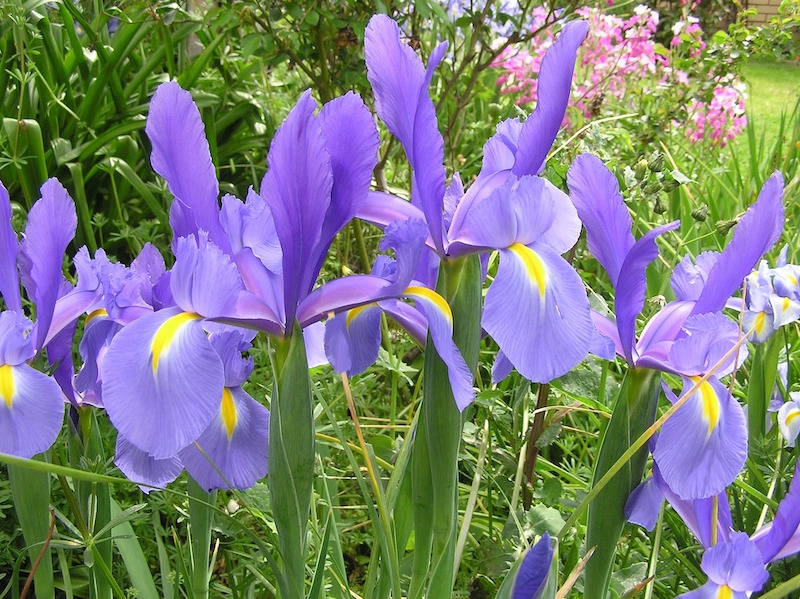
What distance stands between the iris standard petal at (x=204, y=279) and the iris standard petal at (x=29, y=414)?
200 millimetres

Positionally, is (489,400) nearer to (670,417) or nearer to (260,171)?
(670,417)

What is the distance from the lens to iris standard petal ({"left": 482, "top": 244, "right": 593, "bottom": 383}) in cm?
70

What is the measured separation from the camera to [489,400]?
1448 millimetres

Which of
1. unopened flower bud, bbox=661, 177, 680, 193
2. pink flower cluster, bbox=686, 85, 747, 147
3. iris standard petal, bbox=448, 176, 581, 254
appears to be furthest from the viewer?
pink flower cluster, bbox=686, 85, 747, 147

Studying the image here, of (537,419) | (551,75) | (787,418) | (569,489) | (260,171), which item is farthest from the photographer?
(260,171)

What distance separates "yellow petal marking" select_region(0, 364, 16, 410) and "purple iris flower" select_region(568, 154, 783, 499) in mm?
583

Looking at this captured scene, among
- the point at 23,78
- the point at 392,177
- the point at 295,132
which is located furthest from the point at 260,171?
Result: the point at 295,132

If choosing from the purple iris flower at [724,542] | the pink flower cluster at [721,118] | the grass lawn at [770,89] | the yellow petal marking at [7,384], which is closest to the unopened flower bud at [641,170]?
the purple iris flower at [724,542]

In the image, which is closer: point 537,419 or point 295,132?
point 295,132

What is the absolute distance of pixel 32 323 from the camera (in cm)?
88

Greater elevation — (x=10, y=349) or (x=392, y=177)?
(x=10, y=349)

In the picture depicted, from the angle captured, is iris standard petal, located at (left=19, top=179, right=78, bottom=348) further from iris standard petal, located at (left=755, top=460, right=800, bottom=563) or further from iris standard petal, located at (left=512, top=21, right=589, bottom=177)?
iris standard petal, located at (left=755, top=460, right=800, bottom=563)

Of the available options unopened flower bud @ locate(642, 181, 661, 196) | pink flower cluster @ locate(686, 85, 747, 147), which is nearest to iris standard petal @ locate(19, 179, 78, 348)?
unopened flower bud @ locate(642, 181, 661, 196)

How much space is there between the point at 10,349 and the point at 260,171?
6.94 ft
